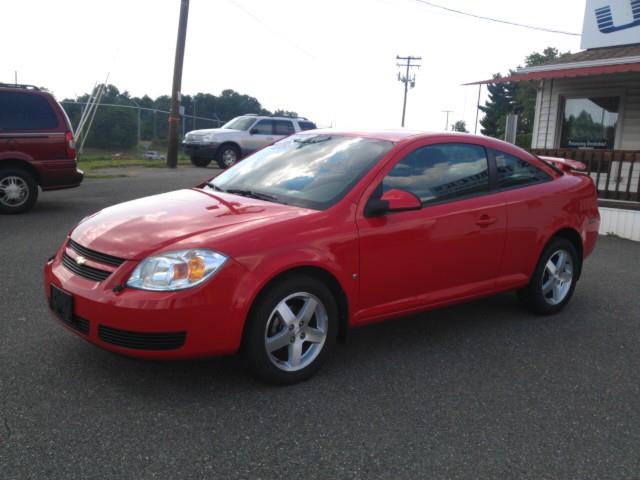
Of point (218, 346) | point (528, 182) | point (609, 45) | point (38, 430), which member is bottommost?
point (38, 430)

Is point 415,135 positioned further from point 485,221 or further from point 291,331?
point 291,331

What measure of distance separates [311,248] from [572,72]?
36.4 ft

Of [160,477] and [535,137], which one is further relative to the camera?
[535,137]

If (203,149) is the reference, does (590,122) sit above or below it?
above

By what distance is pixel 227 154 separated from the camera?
18875mm

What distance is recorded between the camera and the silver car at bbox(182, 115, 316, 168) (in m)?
18.7

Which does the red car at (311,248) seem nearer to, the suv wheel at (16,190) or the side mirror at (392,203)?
the side mirror at (392,203)

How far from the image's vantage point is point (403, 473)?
9.22ft

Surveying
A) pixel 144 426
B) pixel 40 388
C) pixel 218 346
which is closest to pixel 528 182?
pixel 218 346

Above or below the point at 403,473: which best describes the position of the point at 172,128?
above

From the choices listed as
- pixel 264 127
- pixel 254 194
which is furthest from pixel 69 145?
pixel 264 127

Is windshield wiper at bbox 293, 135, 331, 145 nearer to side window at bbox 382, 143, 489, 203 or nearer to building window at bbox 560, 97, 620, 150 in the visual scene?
side window at bbox 382, 143, 489, 203

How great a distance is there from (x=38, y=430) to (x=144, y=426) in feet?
1.65

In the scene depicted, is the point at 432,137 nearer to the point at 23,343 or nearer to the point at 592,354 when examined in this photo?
the point at 592,354
